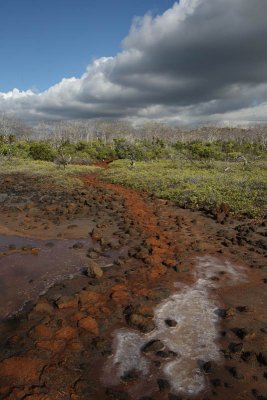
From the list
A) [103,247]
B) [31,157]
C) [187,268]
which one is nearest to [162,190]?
[103,247]

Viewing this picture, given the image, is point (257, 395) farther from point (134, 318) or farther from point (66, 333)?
point (66, 333)

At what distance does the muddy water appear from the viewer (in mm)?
9383

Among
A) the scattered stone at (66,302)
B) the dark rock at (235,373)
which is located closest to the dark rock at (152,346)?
the dark rock at (235,373)

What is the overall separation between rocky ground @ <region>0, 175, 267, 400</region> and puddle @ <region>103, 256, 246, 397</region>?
0.12 ft

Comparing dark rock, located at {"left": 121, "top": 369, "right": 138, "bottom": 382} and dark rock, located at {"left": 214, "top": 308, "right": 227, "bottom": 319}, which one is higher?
dark rock, located at {"left": 121, "top": 369, "right": 138, "bottom": 382}

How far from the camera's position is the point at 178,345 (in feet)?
23.7

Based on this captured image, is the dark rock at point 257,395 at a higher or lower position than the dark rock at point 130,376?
lower

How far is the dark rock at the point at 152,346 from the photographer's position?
699 cm

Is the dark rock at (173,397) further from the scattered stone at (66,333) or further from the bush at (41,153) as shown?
the bush at (41,153)

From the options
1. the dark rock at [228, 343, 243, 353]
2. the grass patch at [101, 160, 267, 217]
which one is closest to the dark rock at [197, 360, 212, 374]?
the dark rock at [228, 343, 243, 353]

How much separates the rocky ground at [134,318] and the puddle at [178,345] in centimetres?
4

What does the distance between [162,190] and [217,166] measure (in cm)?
1753

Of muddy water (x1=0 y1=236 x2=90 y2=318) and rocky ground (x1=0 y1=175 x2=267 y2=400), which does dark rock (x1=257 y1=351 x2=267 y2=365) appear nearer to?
rocky ground (x1=0 y1=175 x2=267 y2=400)

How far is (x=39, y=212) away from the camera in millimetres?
19281
